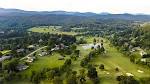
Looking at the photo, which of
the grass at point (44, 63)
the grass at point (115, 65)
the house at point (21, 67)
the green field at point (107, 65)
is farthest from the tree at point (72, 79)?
the house at point (21, 67)

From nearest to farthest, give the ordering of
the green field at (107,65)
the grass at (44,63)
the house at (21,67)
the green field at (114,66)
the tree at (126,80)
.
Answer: the tree at (126,80), the green field at (114,66), the green field at (107,65), the house at (21,67), the grass at (44,63)

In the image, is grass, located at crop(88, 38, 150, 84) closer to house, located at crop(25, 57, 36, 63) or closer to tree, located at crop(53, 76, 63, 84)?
tree, located at crop(53, 76, 63, 84)

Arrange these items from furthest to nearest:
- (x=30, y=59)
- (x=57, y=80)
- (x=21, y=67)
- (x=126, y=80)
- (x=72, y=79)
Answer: (x=30, y=59) < (x=21, y=67) < (x=57, y=80) < (x=126, y=80) < (x=72, y=79)

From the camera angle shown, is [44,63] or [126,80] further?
[44,63]

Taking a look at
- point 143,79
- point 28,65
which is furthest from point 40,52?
point 143,79

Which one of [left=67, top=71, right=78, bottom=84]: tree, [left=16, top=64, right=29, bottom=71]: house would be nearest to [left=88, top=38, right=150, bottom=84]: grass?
[left=67, top=71, right=78, bottom=84]: tree

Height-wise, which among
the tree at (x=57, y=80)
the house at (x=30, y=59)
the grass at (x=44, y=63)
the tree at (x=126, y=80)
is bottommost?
the grass at (x=44, y=63)

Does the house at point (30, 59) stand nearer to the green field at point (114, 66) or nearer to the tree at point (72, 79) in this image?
the green field at point (114, 66)

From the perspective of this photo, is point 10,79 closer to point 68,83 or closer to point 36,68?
point 36,68

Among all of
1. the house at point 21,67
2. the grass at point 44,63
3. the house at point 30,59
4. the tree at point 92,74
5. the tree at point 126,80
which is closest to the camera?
the tree at point 126,80

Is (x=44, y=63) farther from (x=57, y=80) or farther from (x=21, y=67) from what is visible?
(x=57, y=80)

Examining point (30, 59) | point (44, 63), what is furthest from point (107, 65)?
point (30, 59)
